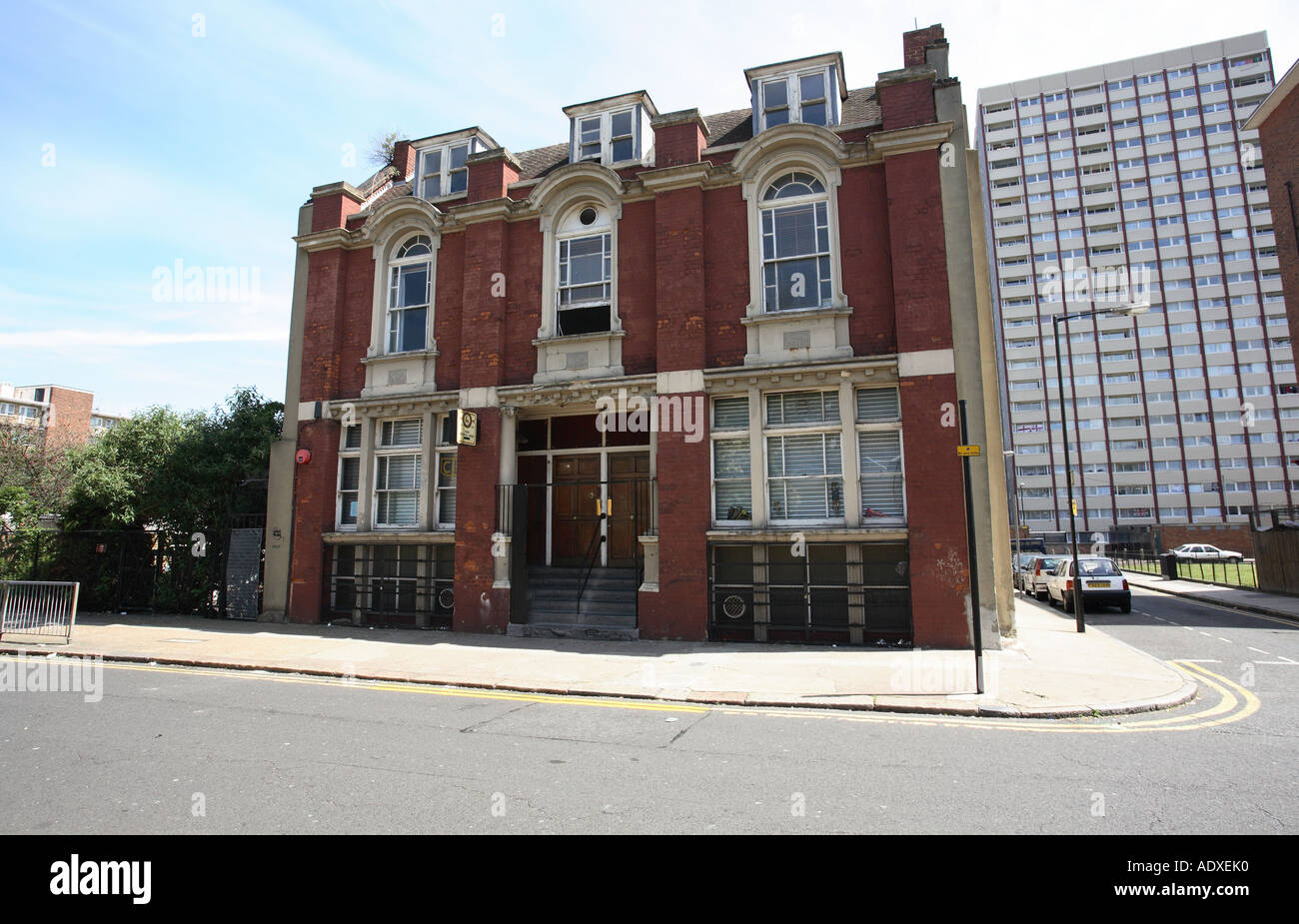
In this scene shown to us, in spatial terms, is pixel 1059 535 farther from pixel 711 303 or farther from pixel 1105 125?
pixel 711 303

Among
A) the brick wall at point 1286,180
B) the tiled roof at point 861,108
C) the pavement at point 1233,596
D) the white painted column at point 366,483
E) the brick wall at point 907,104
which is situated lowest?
the pavement at point 1233,596

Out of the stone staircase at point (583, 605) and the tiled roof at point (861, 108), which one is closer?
the stone staircase at point (583, 605)

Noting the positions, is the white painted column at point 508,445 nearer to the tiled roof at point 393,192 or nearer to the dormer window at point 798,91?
the tiled roof at point 393,192

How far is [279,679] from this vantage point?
382 inches

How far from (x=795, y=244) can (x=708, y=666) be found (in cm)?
834

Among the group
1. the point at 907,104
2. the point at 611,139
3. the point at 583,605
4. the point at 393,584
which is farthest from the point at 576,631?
the point at 907,104

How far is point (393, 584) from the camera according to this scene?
602 inches

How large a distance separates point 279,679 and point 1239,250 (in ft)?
300

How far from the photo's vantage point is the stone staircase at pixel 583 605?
13.1 meters

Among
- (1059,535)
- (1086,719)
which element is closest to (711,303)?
(1086,719)

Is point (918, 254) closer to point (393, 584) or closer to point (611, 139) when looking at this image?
point (611, 139)

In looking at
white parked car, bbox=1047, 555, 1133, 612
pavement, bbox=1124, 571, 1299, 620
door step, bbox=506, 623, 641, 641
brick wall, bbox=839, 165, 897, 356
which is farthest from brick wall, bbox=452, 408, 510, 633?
pavement, bbox=1124, 571, 1299, 620

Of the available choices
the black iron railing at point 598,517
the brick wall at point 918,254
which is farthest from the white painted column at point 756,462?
the brick wall at point 918,254

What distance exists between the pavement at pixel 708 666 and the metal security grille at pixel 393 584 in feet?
2.25
